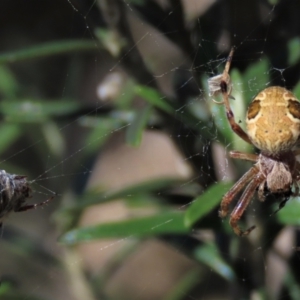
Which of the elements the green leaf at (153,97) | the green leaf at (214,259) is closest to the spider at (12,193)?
the green leaf at (153,97)

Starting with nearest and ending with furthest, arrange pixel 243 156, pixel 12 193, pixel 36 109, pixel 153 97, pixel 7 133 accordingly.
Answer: pixel 12 193
pixel 153 97
pixel 243 156
pixel 36 109
pixel 7 133

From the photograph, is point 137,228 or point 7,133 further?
point 7,133

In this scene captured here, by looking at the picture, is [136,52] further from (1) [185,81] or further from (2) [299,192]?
(2) [299,192]

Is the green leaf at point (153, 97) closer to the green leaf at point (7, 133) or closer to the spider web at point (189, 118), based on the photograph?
the spider web at point (189, 118)

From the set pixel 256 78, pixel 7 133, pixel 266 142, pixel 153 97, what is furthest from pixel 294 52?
pixel 7 133

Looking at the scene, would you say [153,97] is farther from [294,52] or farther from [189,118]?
[294,52]

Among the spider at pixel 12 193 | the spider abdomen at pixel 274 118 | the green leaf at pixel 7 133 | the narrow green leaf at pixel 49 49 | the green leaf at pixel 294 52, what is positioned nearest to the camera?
the spider at pixel 12 193

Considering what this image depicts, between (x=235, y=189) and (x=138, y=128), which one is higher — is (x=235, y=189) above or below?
below
